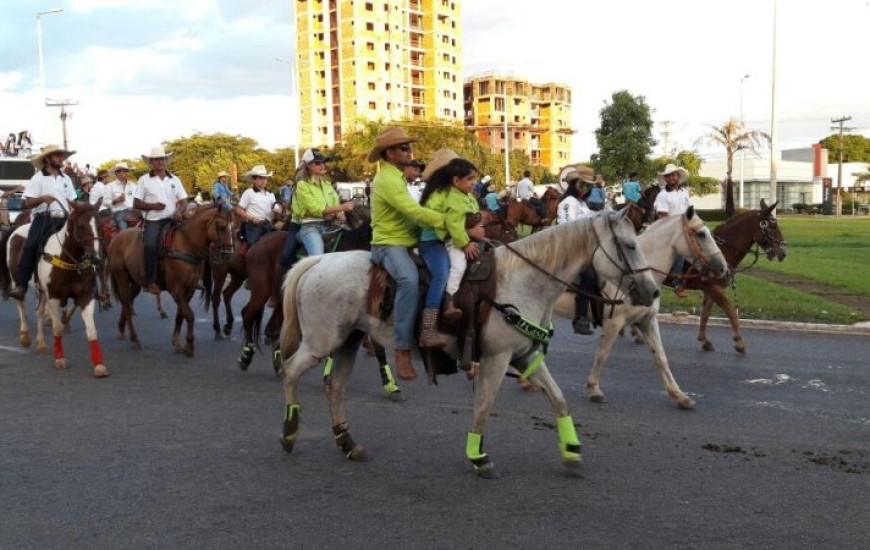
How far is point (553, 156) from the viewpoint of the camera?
14675 cm

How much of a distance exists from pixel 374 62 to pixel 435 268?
119 meters

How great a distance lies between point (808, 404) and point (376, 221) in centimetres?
477

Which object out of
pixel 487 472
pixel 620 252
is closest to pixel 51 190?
pixel 487 472

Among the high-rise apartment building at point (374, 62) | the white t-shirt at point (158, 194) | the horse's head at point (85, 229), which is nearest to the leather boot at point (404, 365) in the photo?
the horse's head at point (85, 229)

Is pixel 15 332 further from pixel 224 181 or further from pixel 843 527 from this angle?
pixel 843 527

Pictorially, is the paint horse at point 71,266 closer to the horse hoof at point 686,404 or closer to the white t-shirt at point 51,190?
the white t-shirt at point 51,190

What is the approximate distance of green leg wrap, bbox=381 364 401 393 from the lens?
866cm

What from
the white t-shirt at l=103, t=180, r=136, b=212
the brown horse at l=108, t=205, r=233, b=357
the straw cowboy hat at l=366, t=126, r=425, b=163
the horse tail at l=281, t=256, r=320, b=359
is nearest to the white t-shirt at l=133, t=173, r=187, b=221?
the brown horse at l=108, t=205, r=233, b=357

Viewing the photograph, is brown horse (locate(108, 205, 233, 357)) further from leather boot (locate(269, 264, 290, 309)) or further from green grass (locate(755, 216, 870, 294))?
green grass (locate(755, 216, 870, 294))

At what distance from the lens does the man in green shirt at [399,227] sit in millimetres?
6070

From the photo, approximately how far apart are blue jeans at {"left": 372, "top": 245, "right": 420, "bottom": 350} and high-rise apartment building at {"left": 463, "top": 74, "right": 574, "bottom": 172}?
12787 centimetres

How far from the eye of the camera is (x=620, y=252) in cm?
617

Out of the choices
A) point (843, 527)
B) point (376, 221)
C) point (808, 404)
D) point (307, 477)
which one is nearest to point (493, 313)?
point (376, 221)

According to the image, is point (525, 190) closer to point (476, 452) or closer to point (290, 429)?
point (290, 429)
